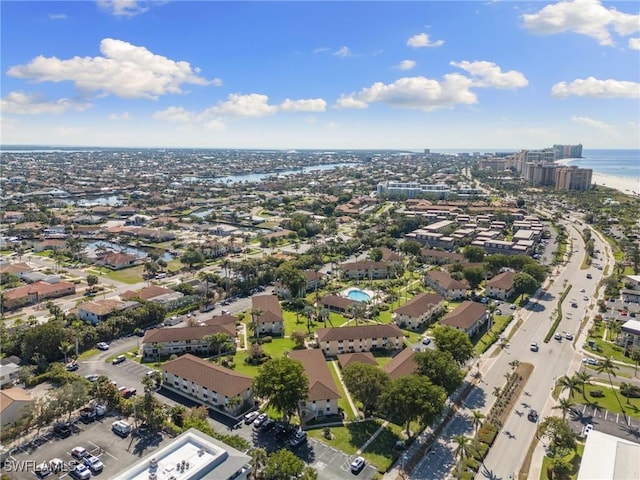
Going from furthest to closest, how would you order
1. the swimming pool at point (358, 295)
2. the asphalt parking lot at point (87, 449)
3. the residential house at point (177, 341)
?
the swimming pool at point (358, 295) < the residential house at point (177, 341) < the asphalt parking lot at point (87, 449)

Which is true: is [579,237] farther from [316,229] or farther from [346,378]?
[346,378]

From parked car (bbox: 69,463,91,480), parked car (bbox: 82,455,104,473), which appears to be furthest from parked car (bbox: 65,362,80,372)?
parked car (bbox: 69,463,91,480)

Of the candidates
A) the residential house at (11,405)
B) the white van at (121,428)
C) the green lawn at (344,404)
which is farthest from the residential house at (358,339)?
the residential house at (11,405)

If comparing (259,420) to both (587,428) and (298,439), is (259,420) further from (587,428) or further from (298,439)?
(587,428)

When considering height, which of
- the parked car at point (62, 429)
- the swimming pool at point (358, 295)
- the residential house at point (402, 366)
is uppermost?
the residential house at point (402, 366)

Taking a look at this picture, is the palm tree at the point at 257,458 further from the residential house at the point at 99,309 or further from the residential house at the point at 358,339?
the residential house at the point at 99,309

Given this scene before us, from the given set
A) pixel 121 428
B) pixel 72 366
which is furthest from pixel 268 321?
pixel 121 428
